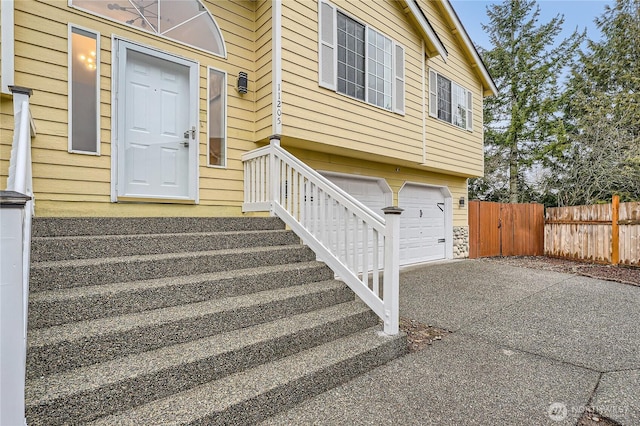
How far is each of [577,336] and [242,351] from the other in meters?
3.52

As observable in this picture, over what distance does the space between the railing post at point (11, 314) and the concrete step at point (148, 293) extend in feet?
2.26

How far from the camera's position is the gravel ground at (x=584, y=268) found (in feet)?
20.4

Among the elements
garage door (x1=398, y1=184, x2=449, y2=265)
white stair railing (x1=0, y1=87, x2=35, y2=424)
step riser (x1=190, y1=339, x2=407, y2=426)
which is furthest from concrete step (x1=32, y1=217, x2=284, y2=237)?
garage door (x1=398, y1=184, x2=449, y2=265)

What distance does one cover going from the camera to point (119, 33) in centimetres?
370

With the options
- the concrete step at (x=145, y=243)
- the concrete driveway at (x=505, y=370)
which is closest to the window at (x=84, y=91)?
the concrete step at (x=145, y=243)

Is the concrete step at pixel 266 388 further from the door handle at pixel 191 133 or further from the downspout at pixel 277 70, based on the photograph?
the door handle at pixel 191 133

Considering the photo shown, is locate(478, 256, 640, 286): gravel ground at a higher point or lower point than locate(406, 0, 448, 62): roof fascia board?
lower

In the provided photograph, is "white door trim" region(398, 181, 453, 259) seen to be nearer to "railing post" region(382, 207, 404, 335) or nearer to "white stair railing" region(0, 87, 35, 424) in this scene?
"railing post" region(382, 207, 404, 335)

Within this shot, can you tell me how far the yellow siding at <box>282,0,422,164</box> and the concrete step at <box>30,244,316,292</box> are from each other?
197cm

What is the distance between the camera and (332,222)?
3.40 m

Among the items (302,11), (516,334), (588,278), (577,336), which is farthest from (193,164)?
(588,278)

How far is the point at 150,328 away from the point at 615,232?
9958 millimetres

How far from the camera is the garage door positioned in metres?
7.19

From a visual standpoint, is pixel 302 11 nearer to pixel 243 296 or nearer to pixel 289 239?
pixel 289 239
